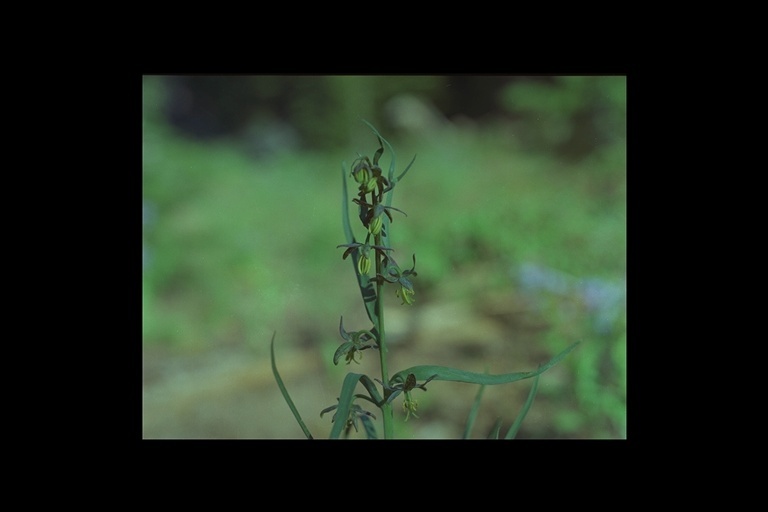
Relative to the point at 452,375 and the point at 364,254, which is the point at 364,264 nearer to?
the point at 364,254

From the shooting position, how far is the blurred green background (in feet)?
7.52

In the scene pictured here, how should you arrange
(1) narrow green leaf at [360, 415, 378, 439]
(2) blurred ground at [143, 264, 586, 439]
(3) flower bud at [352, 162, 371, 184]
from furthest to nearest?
1. (2) blurred ground at [143, 264, 586, 439]
2. (1) narrow green leaf at [360, 415, 378, 439]
3. (3) flower bud at [352, 162, 371, 184]

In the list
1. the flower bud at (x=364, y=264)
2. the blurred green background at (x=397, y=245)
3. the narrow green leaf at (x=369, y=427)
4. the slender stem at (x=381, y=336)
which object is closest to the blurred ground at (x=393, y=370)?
the blurred green background at (x=397, y=245)

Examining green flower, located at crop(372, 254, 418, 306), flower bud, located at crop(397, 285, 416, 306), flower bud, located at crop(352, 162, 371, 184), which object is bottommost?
flower bud, located at crop(397, 285, 416, 306)

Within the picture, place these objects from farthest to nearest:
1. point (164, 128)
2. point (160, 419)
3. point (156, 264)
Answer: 1. point (164, 128)
2. point (156, 264)
3. point (160, 419)

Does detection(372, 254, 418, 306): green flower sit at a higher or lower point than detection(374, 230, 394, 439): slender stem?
higher

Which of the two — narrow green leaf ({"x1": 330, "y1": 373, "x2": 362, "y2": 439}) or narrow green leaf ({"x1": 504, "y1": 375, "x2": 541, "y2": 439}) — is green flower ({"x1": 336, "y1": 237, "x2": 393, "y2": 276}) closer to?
narrow green leaf ({"x1": 330, "y1": 373, "x2": 362, "y2": 439})

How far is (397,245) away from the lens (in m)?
2.65

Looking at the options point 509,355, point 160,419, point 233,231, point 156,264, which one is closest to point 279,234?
point 233,231

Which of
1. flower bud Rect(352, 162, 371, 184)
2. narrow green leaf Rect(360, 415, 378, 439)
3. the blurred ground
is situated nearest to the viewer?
flower bud Rect(352, 162, 371, 184)

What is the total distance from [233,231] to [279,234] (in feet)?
0.83

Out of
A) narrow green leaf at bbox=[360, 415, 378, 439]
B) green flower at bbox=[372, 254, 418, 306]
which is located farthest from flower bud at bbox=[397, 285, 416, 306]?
narrow green leaf at bbox=[360, 415, 378, 439]

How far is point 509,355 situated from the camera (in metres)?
2.46

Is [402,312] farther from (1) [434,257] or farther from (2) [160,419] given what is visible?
(2) [160,419]
